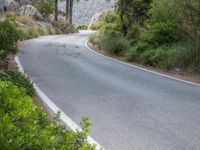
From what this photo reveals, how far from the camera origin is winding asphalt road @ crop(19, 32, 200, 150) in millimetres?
6023

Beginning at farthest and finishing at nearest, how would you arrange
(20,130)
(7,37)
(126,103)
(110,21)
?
(110,21) → (7,37) → (126,103) → (20,130)

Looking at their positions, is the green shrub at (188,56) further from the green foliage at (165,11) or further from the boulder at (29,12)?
the boulder at (29,12)

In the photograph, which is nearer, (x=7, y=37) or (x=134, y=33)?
(x=7, y=37)

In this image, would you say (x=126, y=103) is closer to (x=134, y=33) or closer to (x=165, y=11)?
(x=165, y=11)

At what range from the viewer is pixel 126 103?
27.8 feet

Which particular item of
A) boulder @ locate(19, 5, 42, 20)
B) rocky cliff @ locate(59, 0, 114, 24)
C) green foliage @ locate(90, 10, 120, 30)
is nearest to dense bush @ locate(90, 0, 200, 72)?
green foliage @ locate(90, 10, 120, 30)

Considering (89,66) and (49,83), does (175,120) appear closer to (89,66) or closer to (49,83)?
(49,83)

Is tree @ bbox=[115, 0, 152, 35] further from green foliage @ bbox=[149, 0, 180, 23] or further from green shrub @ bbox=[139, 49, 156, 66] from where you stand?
green shrub @ bbox=[139, 49, 156, 66]

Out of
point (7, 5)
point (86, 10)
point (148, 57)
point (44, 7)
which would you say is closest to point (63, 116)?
point (148, 57)

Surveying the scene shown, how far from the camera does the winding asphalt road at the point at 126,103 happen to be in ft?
19.8

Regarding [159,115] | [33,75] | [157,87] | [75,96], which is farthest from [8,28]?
[159,115]

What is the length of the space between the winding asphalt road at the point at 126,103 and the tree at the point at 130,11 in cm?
1019

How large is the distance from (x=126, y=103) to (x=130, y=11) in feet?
55.5

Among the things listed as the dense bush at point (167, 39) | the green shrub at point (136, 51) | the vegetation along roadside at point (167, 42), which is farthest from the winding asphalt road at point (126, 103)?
the green shrub at point (136, 51)
